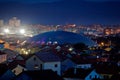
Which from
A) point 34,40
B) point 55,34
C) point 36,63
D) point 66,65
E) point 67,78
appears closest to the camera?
point 67,78

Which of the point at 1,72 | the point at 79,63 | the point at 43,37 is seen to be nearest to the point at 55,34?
the point at 43,37

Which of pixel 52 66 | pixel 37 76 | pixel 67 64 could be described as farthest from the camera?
pixel 67 64

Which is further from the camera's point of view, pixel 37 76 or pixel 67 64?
pixel 67 64

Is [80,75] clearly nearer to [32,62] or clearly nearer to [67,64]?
[32,62]

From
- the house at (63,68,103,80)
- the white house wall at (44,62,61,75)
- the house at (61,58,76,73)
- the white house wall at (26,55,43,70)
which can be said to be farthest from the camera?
the house at (61,58,76,73)

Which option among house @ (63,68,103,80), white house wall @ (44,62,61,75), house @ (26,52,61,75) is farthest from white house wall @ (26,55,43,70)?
house @ (63,68,103,80)

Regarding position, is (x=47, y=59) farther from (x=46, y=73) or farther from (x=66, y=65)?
(x=46, y=73)

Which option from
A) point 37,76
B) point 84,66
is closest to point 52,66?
point 84,66

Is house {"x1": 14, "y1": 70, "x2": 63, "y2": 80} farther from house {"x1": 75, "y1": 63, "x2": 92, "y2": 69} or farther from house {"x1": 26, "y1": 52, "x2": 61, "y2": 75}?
house {"x1": 75, "y1": 63, "x2": 92, "y2": 69}

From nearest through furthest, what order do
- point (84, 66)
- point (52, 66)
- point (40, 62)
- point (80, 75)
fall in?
point (80, 75)
point (40, 62)
point (52, 66)
point (84, 66)

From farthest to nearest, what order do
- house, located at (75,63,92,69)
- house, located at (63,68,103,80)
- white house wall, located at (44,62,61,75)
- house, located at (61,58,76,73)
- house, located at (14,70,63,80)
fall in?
1. house, located at (75,63,92,69)
2. house, located at (61,58,76,73)
3. white house wall, located at (44,62,61,75)
4. house, located at (63,68,103,80)
5. house, located at (14,70,63,80)

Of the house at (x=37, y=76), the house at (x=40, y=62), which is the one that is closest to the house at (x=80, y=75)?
the house at (x=37, y=76)
